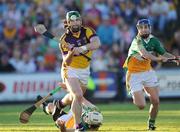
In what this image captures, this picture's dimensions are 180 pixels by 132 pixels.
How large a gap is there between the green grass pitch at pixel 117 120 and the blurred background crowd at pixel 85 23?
2232 mm

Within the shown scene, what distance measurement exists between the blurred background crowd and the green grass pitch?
223 centimetres

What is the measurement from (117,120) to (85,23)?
8.24 metres

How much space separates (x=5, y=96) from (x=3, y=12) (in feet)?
12.0

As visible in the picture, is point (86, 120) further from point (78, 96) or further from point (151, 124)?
point (151, 124)

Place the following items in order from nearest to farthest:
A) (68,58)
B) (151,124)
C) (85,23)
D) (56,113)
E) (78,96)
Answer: (78,96) → (68,58) → (56,113) → (151,124) → (85,23)

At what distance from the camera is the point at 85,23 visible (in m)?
24.7

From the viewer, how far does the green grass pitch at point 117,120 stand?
15.0 metres

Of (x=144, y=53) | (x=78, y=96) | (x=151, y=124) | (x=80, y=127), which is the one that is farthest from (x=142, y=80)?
(x=80, y=127)

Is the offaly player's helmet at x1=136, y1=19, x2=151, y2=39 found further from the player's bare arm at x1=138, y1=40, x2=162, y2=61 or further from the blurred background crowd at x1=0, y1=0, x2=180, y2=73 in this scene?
the blurred background crowd at x1=0, y1=0, x2=180, y2=73

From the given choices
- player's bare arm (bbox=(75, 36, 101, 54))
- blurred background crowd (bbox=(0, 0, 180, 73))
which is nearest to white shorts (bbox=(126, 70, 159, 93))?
player's bare arm (bbox=(75, 36, 101, 54))

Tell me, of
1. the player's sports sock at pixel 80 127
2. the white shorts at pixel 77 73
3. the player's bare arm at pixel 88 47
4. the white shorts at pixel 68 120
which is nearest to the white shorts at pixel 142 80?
the white shorts at pixel 77 73

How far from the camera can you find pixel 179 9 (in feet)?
86.1

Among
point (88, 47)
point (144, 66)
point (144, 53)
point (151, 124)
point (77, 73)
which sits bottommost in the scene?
point (151, 124)

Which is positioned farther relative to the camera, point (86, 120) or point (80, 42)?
point (80, 42)
